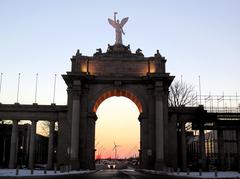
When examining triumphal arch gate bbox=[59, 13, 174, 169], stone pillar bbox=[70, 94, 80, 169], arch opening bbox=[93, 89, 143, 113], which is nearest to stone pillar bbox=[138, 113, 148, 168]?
triumphal arch gate bbox=[59, 13, 174, 169]

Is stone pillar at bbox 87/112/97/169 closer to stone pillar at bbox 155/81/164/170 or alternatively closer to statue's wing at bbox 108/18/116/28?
stone pillar at bbox 155/81/164/170

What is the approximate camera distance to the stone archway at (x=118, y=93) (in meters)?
59.1

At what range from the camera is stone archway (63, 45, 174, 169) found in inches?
2328

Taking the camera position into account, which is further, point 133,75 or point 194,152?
point 194,152

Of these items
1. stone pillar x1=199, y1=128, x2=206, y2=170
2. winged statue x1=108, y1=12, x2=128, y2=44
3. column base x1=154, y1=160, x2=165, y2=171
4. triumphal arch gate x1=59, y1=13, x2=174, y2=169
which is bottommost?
column base x1=154, y1=160, x2=165, y2=171

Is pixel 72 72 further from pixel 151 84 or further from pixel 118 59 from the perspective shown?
pixel 151 84

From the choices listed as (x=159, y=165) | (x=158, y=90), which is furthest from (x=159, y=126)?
(x=159, y=165)

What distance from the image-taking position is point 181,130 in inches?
2438

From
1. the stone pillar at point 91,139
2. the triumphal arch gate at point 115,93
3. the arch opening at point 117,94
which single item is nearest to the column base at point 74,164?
the triumphal arch gate at point 115,93

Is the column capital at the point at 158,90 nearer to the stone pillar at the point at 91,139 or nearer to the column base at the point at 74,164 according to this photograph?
the stone pillar at the point at 91,139

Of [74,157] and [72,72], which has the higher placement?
[72,72]

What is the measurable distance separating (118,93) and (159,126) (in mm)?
9915

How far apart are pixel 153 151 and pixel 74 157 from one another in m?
12.8

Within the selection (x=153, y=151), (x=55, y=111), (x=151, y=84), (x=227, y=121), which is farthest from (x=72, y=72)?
(x=227, y=121)
